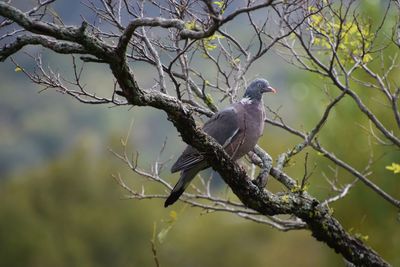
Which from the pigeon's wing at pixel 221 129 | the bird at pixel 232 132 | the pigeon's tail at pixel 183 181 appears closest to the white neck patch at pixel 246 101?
the bird at pixel 232 132

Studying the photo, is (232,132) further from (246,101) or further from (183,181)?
(183,181)

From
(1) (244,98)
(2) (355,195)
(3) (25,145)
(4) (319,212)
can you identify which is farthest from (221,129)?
(3) (25,145)

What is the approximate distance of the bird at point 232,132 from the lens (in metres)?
6.34

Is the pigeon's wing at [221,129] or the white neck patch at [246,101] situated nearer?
the pigeon's wing at [221,129]

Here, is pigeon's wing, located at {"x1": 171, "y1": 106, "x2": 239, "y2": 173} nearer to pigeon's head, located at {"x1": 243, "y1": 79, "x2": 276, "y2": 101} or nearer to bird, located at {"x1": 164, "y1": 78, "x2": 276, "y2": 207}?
bird, located at {"x1": 164, "y1": 78, "x2": 276, "y2": 207}

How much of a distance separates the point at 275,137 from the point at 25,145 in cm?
6008

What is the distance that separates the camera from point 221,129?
6.55 meters

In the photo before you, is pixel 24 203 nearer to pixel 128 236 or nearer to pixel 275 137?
pixel 128 236

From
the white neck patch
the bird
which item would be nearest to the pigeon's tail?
the bird

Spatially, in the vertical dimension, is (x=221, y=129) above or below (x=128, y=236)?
below

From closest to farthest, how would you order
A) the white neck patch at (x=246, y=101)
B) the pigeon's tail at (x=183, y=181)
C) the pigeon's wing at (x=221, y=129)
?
the pigeon's tail at (x=183, y=181), the pigeon's wing at (x=221, y=129), the white neck patch at (x=246, y=101)

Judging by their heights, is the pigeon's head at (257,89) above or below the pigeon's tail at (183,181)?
above

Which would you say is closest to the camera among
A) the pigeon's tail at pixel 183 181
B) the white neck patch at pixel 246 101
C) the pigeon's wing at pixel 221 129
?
the pigeon's tail at pixel 183 181

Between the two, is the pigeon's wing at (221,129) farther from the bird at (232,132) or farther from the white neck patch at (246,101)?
the white neck patch at (246,101)
